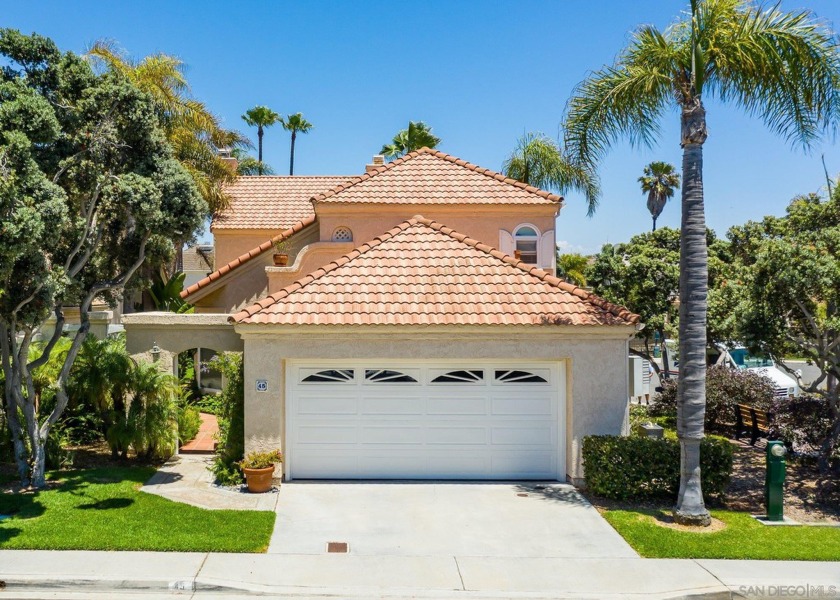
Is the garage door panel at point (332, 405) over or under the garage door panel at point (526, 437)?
over

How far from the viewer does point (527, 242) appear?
17328 mm

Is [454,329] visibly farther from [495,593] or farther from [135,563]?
[135,563]

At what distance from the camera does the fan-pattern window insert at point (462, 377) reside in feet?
39.5

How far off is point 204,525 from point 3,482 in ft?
14.9

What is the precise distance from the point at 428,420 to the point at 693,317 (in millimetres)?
4932

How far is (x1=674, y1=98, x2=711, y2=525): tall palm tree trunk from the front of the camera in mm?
9867

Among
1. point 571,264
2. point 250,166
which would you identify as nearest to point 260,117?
point 250,166

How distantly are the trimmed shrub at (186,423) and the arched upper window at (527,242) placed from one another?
8.99 metres

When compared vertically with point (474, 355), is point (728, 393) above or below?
below

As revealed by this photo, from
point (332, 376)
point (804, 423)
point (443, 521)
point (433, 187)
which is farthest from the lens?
point (433, 187)

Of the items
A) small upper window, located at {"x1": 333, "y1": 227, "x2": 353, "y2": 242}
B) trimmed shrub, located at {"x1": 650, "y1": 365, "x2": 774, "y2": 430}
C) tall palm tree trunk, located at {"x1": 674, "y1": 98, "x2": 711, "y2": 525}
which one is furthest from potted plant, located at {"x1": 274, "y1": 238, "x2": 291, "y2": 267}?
trimmed shrub, located at {"x1": 650, "y1": 365, "x2": 774, "y2": 430}

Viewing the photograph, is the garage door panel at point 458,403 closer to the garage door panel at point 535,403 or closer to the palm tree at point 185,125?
the garage door panel at point 535,403

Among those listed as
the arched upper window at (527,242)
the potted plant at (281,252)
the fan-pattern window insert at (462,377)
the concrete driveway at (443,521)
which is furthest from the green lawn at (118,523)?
the arched upper window at (527,242)

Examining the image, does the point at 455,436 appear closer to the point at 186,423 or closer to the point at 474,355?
the point at 474,355
